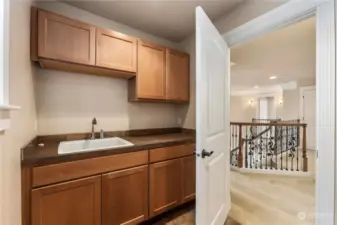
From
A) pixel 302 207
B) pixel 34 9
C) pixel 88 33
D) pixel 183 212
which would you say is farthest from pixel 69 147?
pixel 302 207

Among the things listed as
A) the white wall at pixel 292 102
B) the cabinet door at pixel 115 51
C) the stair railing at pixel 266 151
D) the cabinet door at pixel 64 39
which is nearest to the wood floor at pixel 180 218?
the cabinet door at pixel 115 51

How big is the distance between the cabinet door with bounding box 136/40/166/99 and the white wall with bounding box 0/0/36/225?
113 cm

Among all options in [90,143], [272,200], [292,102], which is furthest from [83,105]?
[292,102]

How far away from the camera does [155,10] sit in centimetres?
214

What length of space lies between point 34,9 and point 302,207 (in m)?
3.54

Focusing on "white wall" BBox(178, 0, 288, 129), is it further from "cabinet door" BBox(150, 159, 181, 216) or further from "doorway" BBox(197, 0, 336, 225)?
"cabinet door" BBox(150, 159, 181, 216)

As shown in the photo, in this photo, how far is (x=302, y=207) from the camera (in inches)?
91.1

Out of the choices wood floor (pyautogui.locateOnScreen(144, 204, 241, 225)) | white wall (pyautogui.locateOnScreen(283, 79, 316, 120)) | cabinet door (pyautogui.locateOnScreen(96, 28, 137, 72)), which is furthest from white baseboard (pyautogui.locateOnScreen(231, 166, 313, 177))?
white wall (pyautogui.locateOnScreen(283, 79, 316, 120))

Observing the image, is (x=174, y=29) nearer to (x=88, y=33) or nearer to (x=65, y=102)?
(x=88, y=33)

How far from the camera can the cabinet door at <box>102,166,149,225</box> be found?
1.63 m

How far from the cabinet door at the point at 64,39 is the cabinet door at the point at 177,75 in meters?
1.02

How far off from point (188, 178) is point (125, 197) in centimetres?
83

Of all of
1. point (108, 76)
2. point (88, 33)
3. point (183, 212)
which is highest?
point (88, 33)

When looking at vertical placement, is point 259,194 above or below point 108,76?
below
